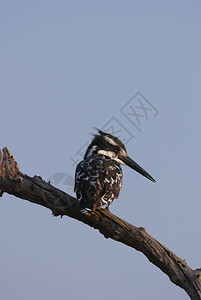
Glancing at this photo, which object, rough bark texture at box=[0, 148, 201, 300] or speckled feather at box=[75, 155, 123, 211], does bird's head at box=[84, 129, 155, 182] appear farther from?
rough bark texture at box=[0, 148, 201, 300]

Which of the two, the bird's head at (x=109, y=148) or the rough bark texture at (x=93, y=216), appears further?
the bird's head at (x=109, y=148)

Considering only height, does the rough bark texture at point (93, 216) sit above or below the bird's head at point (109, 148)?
below

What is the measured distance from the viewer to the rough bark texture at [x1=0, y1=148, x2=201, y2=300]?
18.0 ft

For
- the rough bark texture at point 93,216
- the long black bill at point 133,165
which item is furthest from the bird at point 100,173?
the rough bark texture at point 93,216

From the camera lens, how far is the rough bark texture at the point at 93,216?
548 centimetres

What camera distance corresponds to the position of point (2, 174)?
5570 mm

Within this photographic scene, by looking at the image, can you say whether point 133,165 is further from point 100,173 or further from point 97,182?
point 97,182

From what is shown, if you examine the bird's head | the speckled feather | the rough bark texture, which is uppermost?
the bird's head

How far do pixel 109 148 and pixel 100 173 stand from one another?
127 cm

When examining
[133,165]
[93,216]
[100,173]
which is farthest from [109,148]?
[93,216]

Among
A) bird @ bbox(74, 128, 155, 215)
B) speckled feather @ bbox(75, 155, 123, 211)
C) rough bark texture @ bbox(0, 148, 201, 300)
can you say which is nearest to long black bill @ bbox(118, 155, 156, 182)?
bird @ bbox(74, 128, 155, 215)

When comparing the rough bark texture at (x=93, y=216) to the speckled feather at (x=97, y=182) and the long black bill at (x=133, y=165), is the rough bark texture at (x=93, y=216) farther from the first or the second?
the long black bill at (x=133, y=165)

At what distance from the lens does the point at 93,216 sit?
224 inches

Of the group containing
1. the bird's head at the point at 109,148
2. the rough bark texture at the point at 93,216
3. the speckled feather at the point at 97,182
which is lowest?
the rough bark texture at the point at 93,216
